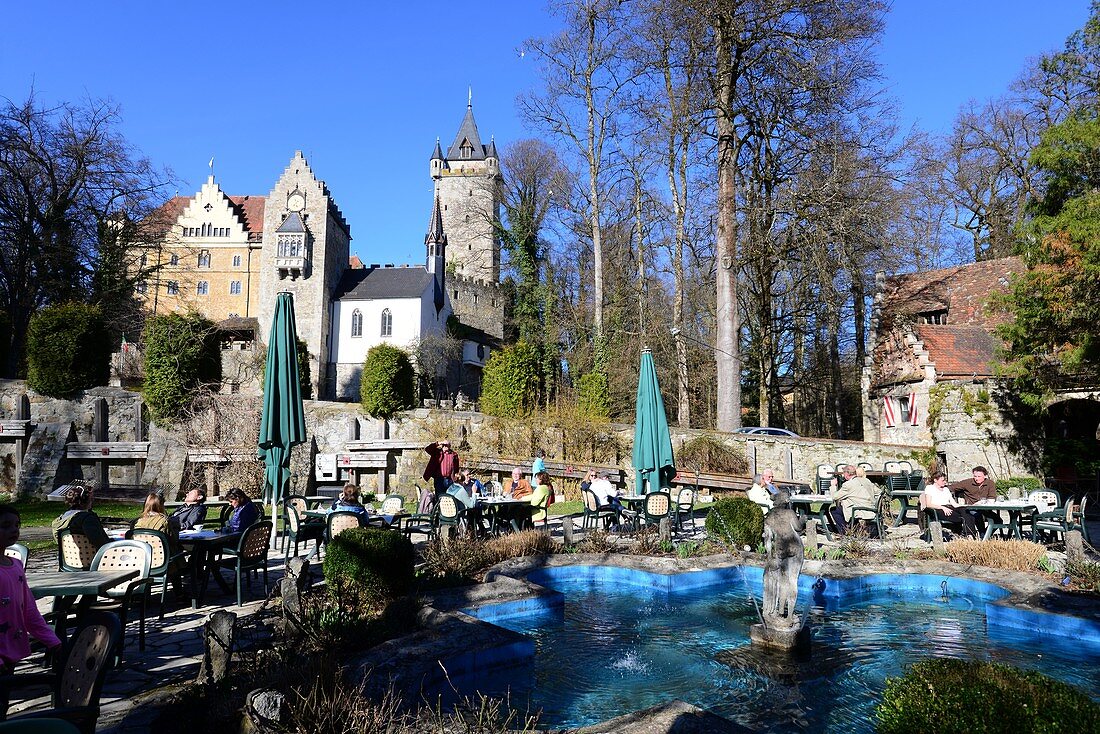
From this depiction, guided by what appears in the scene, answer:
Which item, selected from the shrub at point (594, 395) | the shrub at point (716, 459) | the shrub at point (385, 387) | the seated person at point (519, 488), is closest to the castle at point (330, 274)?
the shrub at point (385, 387)

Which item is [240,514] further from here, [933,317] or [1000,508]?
[933,317]

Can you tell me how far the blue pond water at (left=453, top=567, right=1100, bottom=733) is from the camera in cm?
539

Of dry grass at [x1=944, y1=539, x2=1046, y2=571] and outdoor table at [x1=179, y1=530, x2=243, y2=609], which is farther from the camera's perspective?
dry grass at [x1=944, y1=539, x2=1046, y2=571]

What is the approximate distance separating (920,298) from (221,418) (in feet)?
75.7

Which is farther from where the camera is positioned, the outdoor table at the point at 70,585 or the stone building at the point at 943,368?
the stone building at the point at 943,368

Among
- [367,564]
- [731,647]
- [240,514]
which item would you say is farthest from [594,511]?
[367,564]

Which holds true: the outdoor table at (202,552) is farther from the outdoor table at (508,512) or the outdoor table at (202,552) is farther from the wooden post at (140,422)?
the wooden post at (140,422)

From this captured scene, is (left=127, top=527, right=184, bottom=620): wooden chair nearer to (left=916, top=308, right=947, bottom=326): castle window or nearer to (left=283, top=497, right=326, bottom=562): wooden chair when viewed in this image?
(left=283, top=497, right=326, bottom=562): wooden chair

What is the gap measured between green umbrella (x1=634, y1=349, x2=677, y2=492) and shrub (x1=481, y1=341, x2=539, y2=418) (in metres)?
10.3

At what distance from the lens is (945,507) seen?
37.3 feet

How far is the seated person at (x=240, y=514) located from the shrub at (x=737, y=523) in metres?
6.35

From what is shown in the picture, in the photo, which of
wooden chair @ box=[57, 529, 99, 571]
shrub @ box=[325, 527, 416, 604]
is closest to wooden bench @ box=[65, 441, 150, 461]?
wooden chair @ box=[57, 529, 99, 571]

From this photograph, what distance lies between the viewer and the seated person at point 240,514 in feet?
29.5

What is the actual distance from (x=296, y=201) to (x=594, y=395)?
28.0 metres
